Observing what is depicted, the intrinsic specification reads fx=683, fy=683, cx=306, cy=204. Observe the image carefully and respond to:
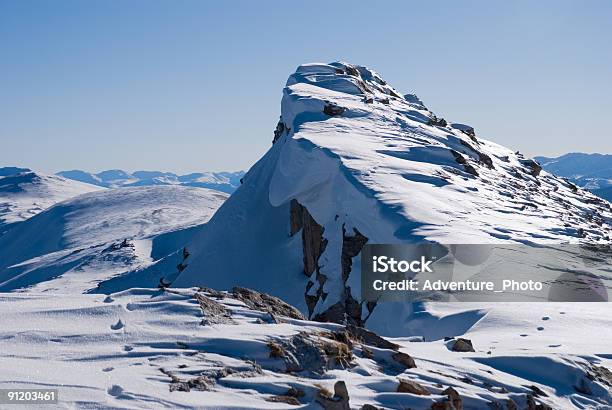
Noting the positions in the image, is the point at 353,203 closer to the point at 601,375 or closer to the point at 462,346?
the point at 462,346

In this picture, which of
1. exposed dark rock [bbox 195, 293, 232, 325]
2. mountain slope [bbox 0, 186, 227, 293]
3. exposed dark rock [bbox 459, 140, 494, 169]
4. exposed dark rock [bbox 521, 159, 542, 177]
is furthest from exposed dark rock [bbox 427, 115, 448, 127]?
exposed dark rock [bbox 195, 293, 232, 325]

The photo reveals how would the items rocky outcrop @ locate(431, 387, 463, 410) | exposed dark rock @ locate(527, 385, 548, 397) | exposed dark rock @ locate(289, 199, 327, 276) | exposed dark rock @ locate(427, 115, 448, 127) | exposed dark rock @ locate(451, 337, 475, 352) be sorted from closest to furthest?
rocky outcrop @ locate(431, 387, 463, 410) < exposed dark rock @ locate(527, 385, 548, 397) < exposed dark rock @ locate(451, 337, 475, 352) < exposed dark rock @ locate(289, 199, 327, 276) < exposed dark rock @ locate(427, 115, 448, 127)

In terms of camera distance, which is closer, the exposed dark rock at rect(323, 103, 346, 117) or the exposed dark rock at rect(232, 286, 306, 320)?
the exposed dark rock at rect(232, 286, 306, 320)

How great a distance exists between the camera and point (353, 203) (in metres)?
24.5

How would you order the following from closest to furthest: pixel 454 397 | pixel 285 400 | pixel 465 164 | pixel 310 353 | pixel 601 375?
pixel 285 400, pixel 454 397, pixel 310 353, pixel 601 375, pixel 465 164

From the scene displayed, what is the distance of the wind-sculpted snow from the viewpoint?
7.96 metres

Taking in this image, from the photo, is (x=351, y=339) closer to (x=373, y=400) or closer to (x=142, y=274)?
(x=373, y=400)

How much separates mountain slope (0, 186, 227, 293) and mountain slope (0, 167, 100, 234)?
32.9 meters

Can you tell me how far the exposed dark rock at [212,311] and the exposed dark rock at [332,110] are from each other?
25.8 metres

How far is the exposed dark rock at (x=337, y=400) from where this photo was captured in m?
7.86

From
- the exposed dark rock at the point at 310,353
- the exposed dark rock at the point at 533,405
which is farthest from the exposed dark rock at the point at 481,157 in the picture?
the exposed dark rock at the point at 310,353

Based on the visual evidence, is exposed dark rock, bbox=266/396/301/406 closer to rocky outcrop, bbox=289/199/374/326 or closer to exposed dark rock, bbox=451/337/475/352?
exposed dark rock, bbox=451/337/475/352

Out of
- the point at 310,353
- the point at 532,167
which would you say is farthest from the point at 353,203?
the point at 532,167

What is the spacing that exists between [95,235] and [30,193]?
92300 mm
